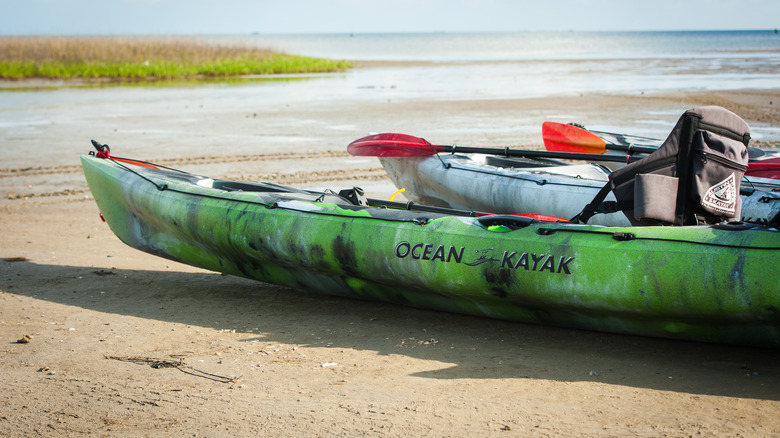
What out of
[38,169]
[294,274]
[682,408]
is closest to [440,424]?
[682,408]

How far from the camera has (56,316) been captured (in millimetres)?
4828

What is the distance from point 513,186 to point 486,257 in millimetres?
2389

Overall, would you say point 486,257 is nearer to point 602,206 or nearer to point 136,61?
point 602,206

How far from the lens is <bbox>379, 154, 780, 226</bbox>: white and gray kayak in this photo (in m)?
5.67

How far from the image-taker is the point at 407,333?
4445 millimetres

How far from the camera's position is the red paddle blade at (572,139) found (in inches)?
308

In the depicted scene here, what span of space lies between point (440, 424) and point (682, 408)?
1070 millimetres

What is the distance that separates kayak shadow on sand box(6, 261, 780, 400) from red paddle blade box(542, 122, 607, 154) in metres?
3.78

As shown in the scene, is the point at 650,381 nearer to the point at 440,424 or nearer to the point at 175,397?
the point at 440,424

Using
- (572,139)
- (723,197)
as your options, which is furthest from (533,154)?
(723,197)

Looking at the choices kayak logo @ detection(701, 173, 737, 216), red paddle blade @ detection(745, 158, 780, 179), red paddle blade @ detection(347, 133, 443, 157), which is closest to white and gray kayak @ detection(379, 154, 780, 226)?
red paddle blade @ detection(347, 133, 443, 157)

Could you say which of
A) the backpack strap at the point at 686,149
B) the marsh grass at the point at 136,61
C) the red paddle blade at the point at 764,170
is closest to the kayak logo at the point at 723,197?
the backpack strap at the point at 686,149

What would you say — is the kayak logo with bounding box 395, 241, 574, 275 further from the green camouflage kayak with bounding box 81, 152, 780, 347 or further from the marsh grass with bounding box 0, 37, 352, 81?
the marsh grass with bounding box 0, 37, 352, 81

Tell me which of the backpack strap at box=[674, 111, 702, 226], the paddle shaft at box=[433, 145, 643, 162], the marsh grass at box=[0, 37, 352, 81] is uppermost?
the marsh grass at box=[0, 37, 352, 81]
